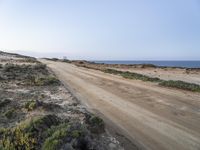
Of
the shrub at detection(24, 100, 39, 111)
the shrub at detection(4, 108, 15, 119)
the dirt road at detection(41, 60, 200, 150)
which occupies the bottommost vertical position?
the dirt road at detection(41, 60, 200, 150)

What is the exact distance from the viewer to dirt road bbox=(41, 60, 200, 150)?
34.6 ft

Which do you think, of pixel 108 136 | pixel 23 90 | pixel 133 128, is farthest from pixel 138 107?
pixel 23 90

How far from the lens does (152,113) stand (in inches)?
575

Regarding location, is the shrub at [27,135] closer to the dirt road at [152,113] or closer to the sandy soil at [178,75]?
the dirt road at [152,113]

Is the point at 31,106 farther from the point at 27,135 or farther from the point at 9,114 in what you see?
the point at 27,135

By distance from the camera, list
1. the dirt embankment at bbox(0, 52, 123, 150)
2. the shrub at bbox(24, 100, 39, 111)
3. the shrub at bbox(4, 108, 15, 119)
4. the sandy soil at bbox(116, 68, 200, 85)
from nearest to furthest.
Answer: the dirt embankment at bbox(0, 52, 123, 150) < the shrub at bbox(4, 108, 15, 119) < the shrub at bbox(24, 100, 39, 111) < the sandy soil at bbox(116, 68, 200, 85)

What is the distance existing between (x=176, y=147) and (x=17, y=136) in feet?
15.8

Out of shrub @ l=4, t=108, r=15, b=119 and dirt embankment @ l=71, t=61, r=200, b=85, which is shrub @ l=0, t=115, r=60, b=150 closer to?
shrub @ l=4, t=108, r=15, b=119

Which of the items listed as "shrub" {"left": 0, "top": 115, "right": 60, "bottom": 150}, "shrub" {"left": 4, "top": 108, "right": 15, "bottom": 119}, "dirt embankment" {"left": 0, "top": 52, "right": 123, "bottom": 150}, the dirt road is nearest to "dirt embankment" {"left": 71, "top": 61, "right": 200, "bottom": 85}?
the dirt road

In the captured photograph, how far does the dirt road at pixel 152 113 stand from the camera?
34.6 ft

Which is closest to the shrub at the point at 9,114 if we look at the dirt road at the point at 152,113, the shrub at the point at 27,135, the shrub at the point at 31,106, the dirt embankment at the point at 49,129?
the dirt embankment at the point at 49,129

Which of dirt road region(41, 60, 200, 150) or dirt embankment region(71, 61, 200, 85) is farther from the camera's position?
dirt embankment region(71, 61, 200, 85)

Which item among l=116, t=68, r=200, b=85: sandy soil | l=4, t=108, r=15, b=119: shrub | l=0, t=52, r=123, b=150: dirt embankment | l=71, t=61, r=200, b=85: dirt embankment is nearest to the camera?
l=0, t=52, r=123, b=150: dirt embankment

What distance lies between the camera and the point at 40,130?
9.12 meters
